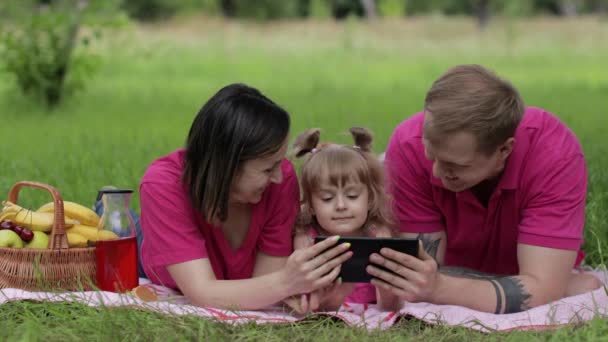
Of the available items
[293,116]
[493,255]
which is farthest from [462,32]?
[493,255]

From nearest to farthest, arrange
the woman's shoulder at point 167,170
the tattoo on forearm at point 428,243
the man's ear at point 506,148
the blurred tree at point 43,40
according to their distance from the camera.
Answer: the man's ear at point 506,148 → the woman's shoulder at point 167,170 → the tattoo on forearm at point 428,243 → the blurred tree at point 43,40

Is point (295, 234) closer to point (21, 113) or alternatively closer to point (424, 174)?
point (424, 174)

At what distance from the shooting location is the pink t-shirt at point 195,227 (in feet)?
13.2

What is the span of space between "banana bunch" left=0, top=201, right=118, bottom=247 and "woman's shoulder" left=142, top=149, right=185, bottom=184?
0.43m

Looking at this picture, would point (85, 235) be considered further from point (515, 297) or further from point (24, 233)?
A: point (515, 297)

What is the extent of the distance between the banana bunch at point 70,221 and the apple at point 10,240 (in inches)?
A: 3.8

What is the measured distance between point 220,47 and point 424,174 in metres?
21.3

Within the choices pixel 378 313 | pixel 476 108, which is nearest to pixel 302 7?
pixel 378 313

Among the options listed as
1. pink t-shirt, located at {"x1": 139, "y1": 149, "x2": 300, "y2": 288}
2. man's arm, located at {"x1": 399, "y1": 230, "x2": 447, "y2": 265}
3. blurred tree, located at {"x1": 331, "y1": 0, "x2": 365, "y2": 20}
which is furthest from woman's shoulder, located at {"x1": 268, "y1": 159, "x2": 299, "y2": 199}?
blurred tree, located at {"x1": 331, "y1": 0, "x2": 365, "y2": 20}

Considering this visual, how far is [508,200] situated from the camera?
4.26 meters

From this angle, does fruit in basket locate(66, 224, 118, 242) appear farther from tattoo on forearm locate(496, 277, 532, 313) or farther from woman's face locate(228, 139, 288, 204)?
tattoo on forearm locate(496, 277, 532, 313)

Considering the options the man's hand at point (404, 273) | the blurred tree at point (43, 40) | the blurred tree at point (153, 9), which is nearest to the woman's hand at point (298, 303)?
the man's hand at point (404, 273)

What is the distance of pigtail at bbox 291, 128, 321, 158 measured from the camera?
454 centimetres

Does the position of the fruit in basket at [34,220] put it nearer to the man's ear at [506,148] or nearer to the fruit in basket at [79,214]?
the fruit in basket at [79,214]
